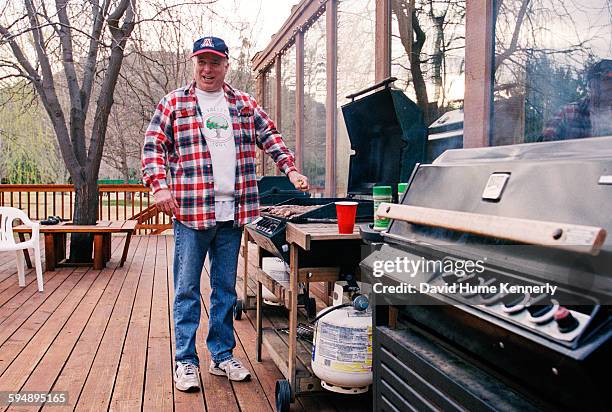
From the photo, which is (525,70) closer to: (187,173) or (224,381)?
(187,173)

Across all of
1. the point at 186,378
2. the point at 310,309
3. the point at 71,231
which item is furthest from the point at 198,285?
the point at 71,231

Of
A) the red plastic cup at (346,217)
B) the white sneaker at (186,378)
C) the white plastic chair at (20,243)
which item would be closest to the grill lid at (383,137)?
the red plastic cup at (346,217)

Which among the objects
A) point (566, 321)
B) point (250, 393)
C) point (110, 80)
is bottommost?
point (250, 393)

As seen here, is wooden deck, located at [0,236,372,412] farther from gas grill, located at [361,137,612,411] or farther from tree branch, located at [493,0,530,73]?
tree branch, located at [493,0,530,73]

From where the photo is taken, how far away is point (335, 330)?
91.0 inches

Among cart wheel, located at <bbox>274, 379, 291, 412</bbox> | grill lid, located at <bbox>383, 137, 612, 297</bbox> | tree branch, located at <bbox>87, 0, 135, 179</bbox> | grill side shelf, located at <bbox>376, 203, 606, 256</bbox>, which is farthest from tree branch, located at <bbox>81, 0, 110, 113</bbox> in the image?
grill side shelf, located at <bbox>376, 203, 606, 256</bbox>

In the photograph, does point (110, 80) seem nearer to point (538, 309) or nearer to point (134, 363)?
point (134, 363)

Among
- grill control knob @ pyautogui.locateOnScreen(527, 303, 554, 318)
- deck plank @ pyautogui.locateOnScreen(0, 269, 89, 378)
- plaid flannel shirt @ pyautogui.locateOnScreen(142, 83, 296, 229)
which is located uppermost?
plaid flannel shirt @ pyautogui.locateOnScreen(142, 83, 296, 229)

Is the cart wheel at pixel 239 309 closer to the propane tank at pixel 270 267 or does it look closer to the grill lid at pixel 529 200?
the propane tank at pixel 270 267

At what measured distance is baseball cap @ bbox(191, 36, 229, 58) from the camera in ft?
8.77

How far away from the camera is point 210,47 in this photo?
268cm

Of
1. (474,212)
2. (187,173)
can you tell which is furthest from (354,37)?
(474,212)

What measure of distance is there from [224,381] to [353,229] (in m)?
1.15

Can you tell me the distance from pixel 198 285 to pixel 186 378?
1.45 ft
